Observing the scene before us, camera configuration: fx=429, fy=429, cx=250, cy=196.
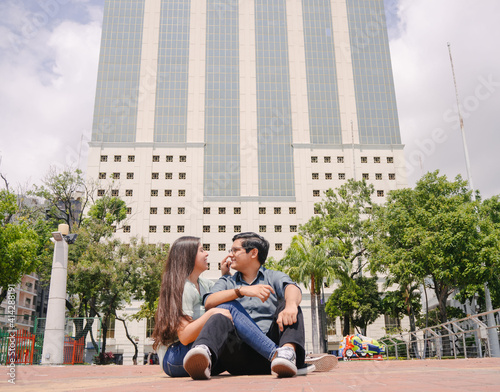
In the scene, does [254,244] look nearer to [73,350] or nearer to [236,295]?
[236,295]

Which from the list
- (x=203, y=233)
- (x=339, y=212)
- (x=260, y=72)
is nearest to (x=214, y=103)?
(x=260, y=72)

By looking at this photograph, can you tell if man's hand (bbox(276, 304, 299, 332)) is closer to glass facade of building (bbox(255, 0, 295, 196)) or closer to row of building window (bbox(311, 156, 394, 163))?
glass facade of building (bbox(255, 0, 295, 196))

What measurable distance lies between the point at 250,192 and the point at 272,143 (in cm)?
685

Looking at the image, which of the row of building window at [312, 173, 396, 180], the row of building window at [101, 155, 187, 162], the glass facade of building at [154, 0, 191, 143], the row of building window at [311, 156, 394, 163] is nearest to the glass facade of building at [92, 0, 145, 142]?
A: the row of building window at [101, 155, 187, 162]

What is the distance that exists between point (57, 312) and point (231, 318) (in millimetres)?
11728

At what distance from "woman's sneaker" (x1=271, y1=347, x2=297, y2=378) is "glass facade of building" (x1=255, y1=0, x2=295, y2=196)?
158ft

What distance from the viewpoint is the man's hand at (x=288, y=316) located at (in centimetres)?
342

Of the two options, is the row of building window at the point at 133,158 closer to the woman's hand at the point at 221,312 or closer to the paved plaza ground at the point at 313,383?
the paved plaza ground at the point at 313,383

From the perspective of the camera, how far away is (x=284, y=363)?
3213 millimetres

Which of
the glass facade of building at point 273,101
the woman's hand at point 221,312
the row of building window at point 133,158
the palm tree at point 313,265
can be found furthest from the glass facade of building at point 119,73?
the woman's hand at point 221,312

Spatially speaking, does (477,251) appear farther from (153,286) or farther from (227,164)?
(227,164)

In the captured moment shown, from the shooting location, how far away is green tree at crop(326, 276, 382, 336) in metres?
34.3

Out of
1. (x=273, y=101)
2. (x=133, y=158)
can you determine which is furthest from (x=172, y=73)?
(x=273, y=101)

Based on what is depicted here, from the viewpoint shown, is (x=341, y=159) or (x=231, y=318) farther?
(x=341, y=159)
